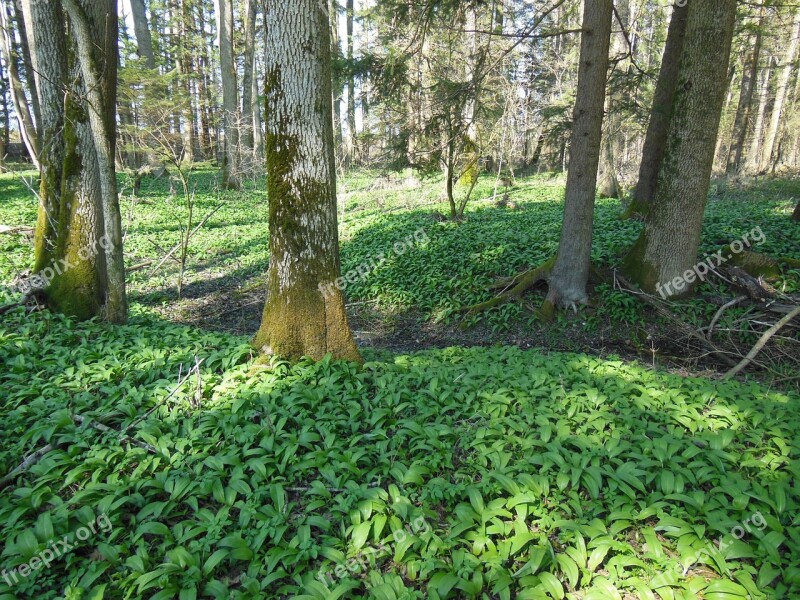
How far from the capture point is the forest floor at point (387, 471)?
2.48m

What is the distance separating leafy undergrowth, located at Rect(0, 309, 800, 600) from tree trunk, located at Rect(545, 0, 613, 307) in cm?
293

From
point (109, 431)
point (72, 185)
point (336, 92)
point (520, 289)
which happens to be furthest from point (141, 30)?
point (109, 431)

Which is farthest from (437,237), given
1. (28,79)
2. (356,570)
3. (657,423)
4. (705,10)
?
(28,79)

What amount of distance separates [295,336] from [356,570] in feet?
8.13

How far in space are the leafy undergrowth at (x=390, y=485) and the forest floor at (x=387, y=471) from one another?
2cm

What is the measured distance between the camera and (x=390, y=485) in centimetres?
300

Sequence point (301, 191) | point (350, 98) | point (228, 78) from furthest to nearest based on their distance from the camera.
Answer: point (350, 98) < point (228, 78) < point (301, 191)

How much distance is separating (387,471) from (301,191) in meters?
2.58

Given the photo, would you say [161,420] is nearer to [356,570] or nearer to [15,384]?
[15,384]

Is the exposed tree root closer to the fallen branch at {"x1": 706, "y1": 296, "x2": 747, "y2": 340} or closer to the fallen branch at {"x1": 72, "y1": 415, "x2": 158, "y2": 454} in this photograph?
the fallen branch at {"x1": 706, "y1": 296, "x2": 747, "y2": 340}

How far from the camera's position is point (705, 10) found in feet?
20.7

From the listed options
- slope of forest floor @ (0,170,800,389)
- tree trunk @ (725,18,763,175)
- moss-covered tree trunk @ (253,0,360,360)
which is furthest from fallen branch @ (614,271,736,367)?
tree trunk @ (725,18,763,175)

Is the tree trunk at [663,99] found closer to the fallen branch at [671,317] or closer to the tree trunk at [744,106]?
the fallen branch at [671,317]

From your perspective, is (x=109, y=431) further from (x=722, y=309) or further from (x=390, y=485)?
(x=722, y=309)
